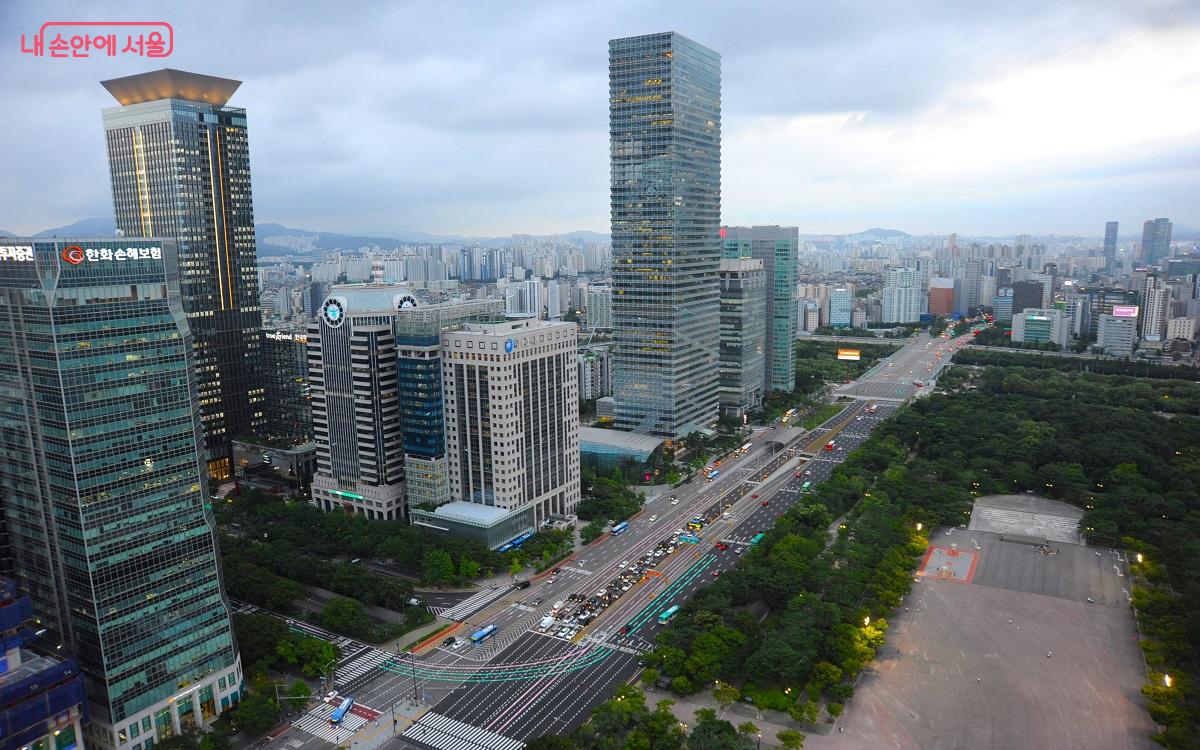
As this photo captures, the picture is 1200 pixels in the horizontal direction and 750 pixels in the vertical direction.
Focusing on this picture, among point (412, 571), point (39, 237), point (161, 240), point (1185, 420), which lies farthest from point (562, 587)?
point (1185, 420)

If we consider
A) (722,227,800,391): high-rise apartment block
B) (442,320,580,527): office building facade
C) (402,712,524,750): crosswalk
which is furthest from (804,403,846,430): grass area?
(402,712,524,750): crosswalk

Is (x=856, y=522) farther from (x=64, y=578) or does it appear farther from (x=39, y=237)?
(x=39, y=237)

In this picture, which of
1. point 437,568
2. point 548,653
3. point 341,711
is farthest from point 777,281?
point 341,711

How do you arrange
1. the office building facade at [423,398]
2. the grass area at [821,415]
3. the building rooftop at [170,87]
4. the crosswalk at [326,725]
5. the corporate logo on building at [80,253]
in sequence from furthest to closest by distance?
the grass area at [821,415], the building rooftop at [170,87], the office building facade at [423,398], the crosswalk at [326,725], the corporate logo on building at [80,253]

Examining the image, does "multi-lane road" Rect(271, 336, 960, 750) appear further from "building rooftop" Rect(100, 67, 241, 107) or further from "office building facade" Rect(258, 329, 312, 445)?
"building rooftop" Rect(100, 67, 241, 107)

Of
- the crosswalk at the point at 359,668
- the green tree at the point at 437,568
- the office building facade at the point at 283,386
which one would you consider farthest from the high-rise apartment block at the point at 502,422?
the office building facade at the point at 283,386

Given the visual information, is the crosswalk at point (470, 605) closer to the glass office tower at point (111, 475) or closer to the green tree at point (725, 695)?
the glass office tower at point (111, 475)
